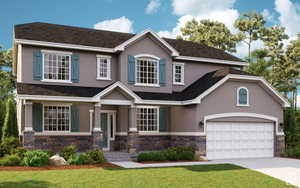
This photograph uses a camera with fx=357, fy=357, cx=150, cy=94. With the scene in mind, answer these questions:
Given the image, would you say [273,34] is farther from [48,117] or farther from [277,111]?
[48,117]

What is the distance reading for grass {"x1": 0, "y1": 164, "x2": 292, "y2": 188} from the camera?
12250mm

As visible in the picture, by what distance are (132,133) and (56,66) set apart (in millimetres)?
5899

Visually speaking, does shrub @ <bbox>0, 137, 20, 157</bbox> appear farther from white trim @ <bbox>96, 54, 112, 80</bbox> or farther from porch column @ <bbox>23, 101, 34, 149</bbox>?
white trim @ <bbox>96, 54, 112, 80</bbox>

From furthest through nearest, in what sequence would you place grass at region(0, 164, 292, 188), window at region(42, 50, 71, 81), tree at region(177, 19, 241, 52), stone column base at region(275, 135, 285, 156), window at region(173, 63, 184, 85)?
tree at region(177, 19, 241, 52), window at region(173, 63, 184, 85), stone column base at region(275, 135, 285, 156), window at region(42, 50, 71, 81), grass at region(0, 164, 292, 188)

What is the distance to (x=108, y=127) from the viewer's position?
72.3 feet

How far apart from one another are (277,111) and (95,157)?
1233cm

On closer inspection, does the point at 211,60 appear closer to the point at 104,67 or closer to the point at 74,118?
the point at 104,67

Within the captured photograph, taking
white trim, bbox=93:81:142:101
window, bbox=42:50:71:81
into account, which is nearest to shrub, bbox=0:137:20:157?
window, bbox=42:50:71:81

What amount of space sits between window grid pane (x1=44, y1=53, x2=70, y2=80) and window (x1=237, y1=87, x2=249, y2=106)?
10.3m

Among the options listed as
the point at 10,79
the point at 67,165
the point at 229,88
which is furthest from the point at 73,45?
the point at 10,79

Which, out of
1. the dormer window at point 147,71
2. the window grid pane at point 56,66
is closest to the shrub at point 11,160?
the window grid pane at point 56,66

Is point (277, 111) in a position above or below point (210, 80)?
below

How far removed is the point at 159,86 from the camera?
74.5 feet

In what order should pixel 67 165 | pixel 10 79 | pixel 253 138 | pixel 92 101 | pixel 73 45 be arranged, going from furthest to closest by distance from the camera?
pixel 10 79 → pixel 253 138 → pixel 73 45 → pixel 92 101 → pixel 67 165
